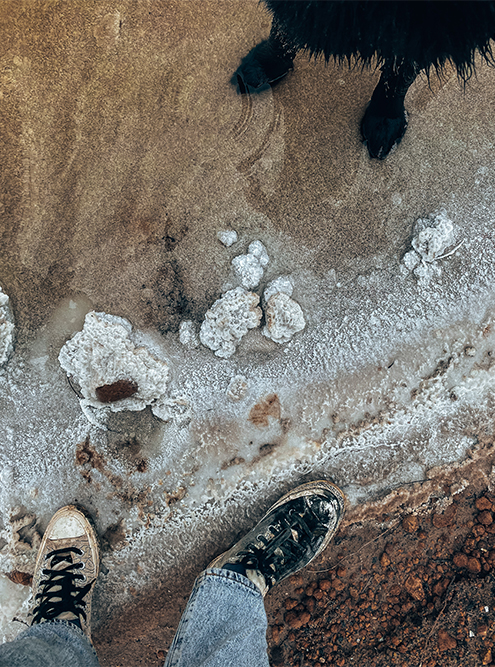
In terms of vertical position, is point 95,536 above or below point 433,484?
above

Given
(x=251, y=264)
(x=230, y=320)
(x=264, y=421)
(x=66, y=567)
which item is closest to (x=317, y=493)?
(x=264, y=421)

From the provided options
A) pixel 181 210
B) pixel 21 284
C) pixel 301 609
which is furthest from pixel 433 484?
pixel 21 284

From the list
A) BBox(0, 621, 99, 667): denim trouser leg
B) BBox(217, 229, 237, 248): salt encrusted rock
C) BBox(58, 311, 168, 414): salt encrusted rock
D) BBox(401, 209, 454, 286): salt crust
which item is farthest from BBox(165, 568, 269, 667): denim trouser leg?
BBox(401, 209, 454, 286): salt crust

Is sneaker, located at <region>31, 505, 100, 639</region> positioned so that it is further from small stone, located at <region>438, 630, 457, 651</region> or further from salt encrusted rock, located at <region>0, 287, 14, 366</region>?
small stone, located at <region>438, 630, 457, 651</region>

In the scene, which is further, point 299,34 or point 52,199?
point 52,199

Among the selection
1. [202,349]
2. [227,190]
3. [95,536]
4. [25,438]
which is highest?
[227,190]

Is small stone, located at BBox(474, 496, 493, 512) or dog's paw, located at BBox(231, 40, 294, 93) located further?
small stone, located at BBox(474, 496, 493, 512)

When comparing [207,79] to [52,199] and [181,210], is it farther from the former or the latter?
[52,199]
